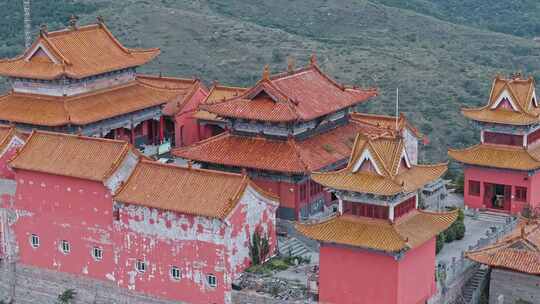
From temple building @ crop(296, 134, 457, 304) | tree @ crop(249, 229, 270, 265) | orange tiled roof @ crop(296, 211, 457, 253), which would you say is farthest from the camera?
tree @ crop(249, 229, 270, 265)

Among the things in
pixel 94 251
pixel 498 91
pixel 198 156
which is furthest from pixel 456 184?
pixel 94 251

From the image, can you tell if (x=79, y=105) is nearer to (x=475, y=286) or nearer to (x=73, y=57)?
(x=73, y=57)

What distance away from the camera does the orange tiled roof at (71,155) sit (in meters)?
46.3

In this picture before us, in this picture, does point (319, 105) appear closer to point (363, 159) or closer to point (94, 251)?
point (363, 159)

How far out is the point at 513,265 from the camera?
43.2 m

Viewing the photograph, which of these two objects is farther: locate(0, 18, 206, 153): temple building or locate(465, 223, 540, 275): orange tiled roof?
locate(0, 18, 206, 153): temple building

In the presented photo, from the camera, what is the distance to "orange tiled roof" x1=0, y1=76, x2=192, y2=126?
52.4 m

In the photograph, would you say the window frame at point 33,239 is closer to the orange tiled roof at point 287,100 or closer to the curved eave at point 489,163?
the orange tiled roof at point 287,100

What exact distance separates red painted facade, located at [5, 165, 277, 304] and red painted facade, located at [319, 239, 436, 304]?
13.5ft

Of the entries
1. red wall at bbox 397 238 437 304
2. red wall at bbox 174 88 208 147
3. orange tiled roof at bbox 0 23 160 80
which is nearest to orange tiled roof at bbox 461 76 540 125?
red wall at bbox 397 238 437 304

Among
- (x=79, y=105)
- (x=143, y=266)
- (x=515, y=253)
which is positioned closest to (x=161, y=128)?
(x=79, y=105)

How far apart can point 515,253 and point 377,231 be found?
21.9ft

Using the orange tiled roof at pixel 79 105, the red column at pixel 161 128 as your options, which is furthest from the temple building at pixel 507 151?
the orange tiled roof at pixel 79 105

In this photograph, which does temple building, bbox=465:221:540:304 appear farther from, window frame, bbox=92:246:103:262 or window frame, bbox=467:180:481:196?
window frame, bbox=92:246:103:262
